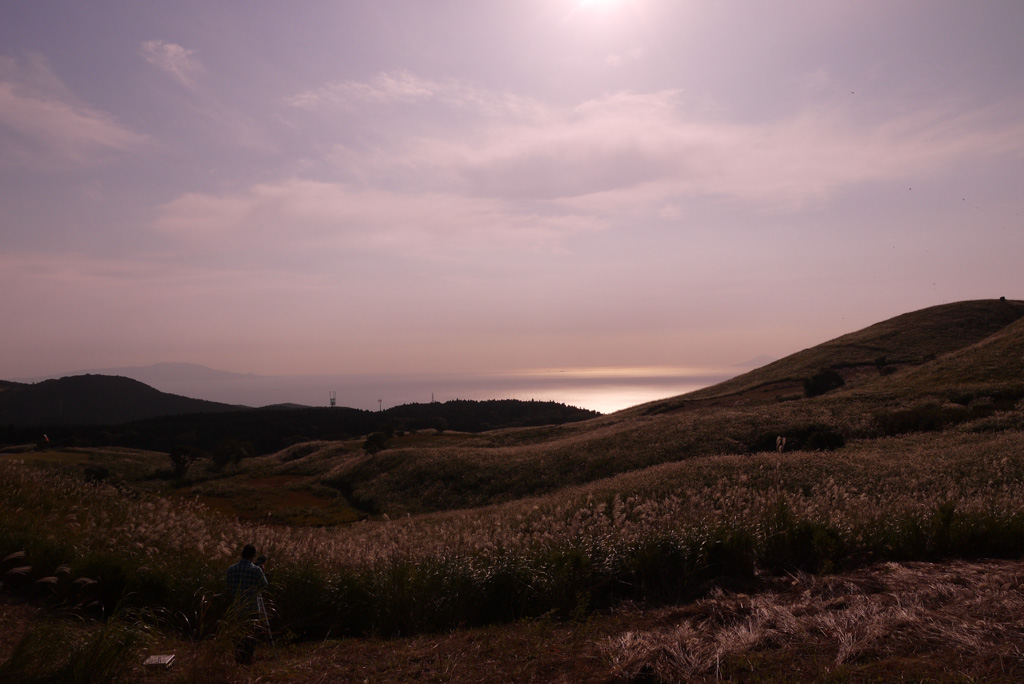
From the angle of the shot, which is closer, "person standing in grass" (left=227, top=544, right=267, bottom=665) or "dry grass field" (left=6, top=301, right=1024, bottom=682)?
"dry grass field" (left=6, top=301, right=1024, bottom=682)

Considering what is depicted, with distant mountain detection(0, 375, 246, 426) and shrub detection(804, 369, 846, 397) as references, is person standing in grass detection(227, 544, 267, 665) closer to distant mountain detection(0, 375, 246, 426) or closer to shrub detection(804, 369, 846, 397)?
shrub detection(804, 369, 846, 397)

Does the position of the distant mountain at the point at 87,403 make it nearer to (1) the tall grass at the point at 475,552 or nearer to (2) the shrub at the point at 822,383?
(2) the shrub at the point at 822,383

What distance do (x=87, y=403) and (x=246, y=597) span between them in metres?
219

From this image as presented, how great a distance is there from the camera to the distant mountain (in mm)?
160625

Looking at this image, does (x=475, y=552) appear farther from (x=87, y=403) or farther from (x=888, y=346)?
(x=87, y=403)

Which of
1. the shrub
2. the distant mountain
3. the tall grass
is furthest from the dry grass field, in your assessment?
the distant mountain

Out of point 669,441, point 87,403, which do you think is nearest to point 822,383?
point 669,441

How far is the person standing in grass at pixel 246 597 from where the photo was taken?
5.97 m

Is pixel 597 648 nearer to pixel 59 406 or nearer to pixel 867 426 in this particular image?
pixel 867 426

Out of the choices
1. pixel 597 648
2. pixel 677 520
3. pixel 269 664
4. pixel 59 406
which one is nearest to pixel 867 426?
pixel 677 520

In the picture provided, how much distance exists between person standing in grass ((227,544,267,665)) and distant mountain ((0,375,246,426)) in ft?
557

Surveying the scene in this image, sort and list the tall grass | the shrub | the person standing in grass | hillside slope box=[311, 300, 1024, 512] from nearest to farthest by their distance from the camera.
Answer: the person standing in grass, the tall grass, hillside slope box=[311, 300, 1024, 512], the shrub

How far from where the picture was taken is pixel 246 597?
6.70 m

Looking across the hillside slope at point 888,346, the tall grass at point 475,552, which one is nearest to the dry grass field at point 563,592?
the tall grass at point 475,552
